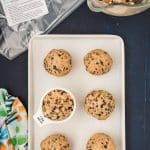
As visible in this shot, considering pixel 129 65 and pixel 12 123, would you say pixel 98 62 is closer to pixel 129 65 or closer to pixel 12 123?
pixel 129 65

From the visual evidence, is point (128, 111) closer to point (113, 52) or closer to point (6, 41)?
point (113, 52)

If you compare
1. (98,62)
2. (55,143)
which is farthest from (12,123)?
(98,62)

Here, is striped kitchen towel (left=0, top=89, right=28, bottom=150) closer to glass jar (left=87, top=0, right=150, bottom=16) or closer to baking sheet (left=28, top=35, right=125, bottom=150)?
baking sheet (left=28, top=35, right=125, bottom=150)

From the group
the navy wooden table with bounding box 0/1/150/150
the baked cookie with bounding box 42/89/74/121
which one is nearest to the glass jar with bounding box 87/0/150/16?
the navy wooden table with bounding box 0/1/150/150

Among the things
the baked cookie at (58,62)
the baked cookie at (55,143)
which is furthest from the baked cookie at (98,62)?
the baked cookie at (55,143)

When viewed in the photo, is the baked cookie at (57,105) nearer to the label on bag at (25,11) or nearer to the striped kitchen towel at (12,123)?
the striped kitchen towel at (12,123)

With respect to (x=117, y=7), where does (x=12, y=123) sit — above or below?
below

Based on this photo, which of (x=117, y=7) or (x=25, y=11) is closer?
(x=117, y=7)
